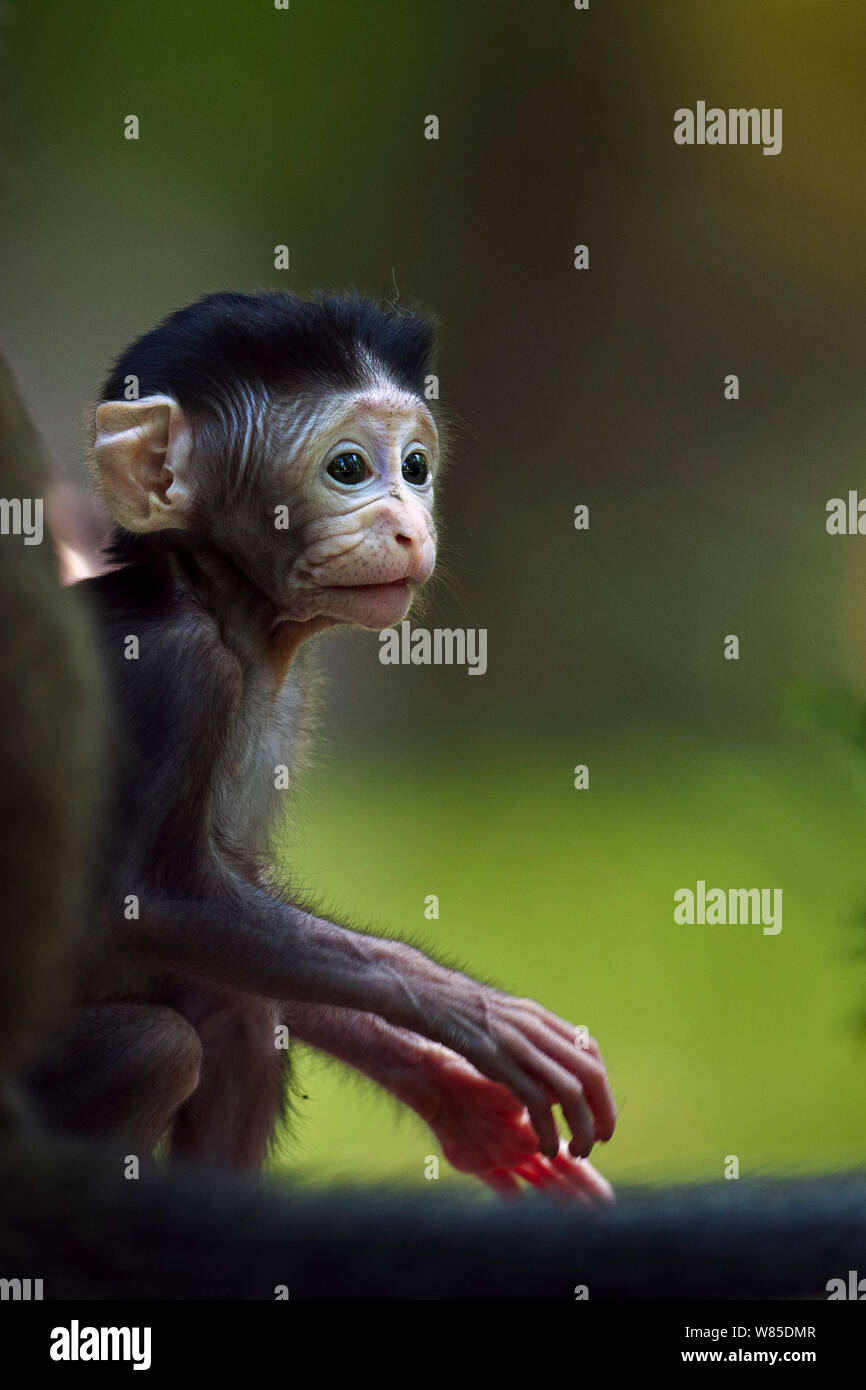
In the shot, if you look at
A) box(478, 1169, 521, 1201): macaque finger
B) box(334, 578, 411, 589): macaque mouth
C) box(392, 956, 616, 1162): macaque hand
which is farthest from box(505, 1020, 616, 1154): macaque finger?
box(334, 578, 411, 589): macaque mouth

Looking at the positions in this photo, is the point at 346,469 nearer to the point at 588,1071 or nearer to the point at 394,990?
the point at 394,990

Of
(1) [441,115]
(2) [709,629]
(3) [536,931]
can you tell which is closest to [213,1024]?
(3) [536,931]

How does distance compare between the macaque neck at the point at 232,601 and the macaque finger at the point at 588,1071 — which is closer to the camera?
the macaque finger at the point at 588,1071

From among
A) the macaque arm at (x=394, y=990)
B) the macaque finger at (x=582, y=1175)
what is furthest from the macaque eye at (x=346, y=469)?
the macaque finger at (x=582, y=1175)

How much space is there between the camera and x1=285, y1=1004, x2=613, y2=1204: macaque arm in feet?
4.63

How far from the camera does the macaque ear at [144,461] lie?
4.50 feet

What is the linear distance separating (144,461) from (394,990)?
519 mm

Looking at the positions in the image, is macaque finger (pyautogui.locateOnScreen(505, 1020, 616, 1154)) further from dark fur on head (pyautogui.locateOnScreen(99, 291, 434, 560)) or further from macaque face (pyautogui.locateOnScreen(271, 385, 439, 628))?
dark fur on head (pyautogui.locateOnScreen(99, 291, 434, 560))

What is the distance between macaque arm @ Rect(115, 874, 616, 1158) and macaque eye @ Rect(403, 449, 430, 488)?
1.35ft

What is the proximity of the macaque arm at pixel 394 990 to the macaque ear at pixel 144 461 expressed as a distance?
1.13ft

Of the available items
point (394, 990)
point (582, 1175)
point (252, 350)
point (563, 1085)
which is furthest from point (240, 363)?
point (582, 1175)

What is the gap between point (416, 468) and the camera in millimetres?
1428

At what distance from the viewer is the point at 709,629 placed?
2250 mm

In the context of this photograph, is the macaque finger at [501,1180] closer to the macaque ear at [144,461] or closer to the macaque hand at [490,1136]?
the macaque hand at [490,1136]
